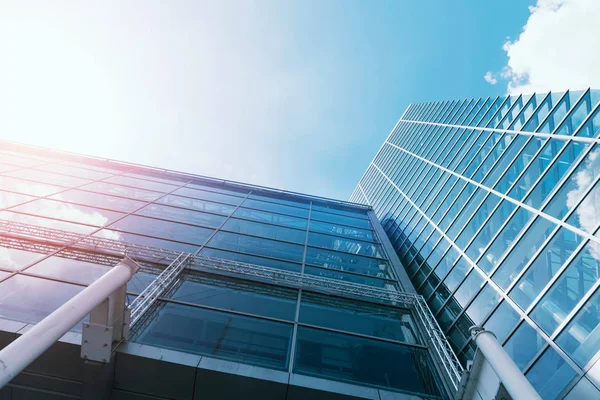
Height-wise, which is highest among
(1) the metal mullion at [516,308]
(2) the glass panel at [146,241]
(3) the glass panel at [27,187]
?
(1) the metal mullion at [516,308]

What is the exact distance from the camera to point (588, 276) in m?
8.38

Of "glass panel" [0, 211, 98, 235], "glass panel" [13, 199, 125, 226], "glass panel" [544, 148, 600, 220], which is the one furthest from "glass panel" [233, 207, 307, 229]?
"glass panel" [544, 148, 600, 220]

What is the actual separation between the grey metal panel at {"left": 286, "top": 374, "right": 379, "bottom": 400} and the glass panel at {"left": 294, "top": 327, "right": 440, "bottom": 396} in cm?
51

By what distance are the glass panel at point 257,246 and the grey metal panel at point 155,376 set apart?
690 cm

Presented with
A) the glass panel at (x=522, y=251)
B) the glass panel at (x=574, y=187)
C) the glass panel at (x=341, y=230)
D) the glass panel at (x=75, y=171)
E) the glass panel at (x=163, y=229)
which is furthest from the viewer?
the glass panel at (x=75, y=171)

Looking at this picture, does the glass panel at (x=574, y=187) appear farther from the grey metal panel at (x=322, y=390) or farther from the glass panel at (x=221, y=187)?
the glass panel at (x=221, y=187)

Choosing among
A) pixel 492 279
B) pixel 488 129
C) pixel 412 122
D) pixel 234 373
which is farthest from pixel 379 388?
pixel 412 122

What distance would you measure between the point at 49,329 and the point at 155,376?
325 centimetres

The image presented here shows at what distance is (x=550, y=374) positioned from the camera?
7.65 meters

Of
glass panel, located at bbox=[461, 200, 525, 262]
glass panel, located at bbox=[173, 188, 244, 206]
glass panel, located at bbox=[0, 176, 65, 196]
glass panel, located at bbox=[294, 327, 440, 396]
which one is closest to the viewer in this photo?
glass panel, located at bbox=[294, 327, 440, 396]

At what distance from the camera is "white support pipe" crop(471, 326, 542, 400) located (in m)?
4.49

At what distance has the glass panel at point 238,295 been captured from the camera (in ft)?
32.9

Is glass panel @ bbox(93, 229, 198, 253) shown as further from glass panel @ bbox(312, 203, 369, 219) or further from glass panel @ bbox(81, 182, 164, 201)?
glass panel @ bbox(312, 203, 369, 219)

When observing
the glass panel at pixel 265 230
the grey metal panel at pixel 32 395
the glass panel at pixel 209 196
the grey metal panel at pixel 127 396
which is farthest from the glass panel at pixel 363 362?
the glass panel at pixel 209 196
